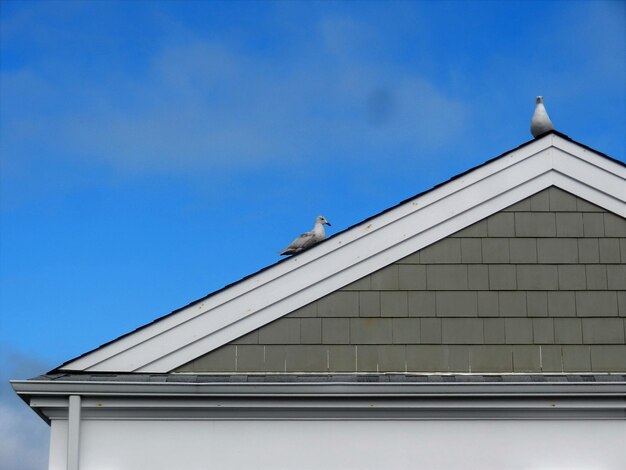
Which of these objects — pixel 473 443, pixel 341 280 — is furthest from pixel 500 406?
pixel 341 280

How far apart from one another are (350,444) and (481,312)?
6.00 ft

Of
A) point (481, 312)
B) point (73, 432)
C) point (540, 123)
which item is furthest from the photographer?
point (540, 123)

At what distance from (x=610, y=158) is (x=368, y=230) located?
8.55ft

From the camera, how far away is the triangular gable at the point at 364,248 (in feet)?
34.6

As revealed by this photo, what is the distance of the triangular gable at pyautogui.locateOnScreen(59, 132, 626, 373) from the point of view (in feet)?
34.6

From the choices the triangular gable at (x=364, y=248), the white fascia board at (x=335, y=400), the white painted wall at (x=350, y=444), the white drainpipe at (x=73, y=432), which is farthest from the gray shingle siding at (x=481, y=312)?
the white drainpipe at (x=73, y=432)

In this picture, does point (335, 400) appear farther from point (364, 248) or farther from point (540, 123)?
point (540, 123)

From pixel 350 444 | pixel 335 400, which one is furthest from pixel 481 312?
pixel 350 444

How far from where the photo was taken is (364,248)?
1093cm

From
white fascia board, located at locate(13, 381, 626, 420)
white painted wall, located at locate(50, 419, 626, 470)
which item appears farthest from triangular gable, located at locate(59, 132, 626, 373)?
white painted wall, located at locate(50, 419, 626, 470)

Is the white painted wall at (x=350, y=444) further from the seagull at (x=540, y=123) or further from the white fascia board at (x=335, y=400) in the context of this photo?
the seagull at (x=540, y=123)

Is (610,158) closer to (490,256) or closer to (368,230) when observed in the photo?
(490,256)

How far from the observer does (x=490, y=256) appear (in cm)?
1098

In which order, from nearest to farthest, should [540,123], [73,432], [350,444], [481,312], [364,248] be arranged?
[73,432]
[350,444]
[481,312]
[364,248]
[540,123]
